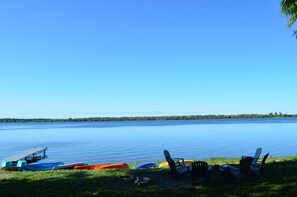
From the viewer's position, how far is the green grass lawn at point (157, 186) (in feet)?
26.8

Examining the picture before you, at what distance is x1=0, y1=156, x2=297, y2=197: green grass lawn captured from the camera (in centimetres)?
817

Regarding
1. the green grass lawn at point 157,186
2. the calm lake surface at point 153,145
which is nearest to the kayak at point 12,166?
the calm lake surface at point 153,145

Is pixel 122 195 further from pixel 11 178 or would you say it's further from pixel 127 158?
pixel 127 158

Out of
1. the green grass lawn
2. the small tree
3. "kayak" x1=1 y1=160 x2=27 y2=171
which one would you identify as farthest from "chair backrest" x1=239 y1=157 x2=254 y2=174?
"kayak" x1=1 y1=160 x2=27 y2=171

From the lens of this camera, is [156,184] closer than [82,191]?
No

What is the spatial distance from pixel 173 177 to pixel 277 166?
164 inches

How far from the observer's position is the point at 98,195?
8.18 metres

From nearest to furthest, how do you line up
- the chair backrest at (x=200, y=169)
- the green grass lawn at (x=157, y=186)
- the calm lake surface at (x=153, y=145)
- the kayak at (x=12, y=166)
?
the green grass lawn at (x=157, y=186)
the chair backrest at (x=200, y=169)
the kayak at (x=12, y=166)
the calm lake surface at (x=153, y=145)

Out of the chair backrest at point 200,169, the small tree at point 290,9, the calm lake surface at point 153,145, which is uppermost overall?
the small tree at point 290,9

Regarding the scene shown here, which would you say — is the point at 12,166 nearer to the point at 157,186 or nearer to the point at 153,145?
the point at 157,186

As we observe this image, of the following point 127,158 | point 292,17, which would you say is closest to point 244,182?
point 292,17

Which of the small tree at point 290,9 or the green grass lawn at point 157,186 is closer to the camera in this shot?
the green grass lawn at point 157,186

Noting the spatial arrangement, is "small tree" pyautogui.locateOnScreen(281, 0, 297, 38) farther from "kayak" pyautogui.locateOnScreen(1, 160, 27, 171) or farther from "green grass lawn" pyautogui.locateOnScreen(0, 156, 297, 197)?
"kayak" pyautogui.locateOnScreen(1, 160, 27, 171)

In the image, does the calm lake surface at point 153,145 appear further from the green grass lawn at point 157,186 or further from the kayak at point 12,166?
the green grass lawn at point 157,186
